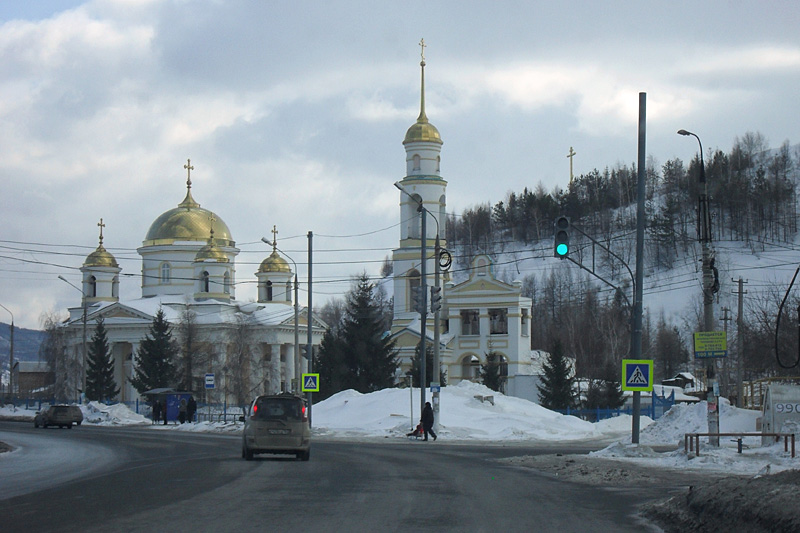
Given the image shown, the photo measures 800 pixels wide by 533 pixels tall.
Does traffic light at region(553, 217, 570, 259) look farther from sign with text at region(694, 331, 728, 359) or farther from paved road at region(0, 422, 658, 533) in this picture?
paved road at region(0, 422, 658, 533)

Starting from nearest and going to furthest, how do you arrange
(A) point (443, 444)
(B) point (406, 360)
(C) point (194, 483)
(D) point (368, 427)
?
(C) point (194, 483) < (A) point (443, 444) < (D) point (368, 427) < (B) point (406, 360)

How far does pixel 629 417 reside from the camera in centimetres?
4900

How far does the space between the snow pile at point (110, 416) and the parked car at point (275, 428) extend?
40099mm

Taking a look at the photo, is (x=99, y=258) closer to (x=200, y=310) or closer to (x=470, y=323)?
(x=200, y=310)

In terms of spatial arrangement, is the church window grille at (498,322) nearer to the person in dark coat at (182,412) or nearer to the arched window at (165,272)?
the person in dark coat at (182,412)

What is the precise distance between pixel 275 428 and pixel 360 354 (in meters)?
39.5

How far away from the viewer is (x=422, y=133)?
8438 cm

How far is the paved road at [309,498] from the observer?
41.0ft

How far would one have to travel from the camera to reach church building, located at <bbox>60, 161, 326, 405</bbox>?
87312mm

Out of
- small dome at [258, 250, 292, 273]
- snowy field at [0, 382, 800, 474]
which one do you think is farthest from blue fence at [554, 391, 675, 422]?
small dome at [258, 250, 292, 273]

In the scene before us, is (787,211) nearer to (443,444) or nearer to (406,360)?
(406,360)

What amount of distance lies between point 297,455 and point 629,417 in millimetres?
27403

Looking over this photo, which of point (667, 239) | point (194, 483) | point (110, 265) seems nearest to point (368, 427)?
point (194, 483)

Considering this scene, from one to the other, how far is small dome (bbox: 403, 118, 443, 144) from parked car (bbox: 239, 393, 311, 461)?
61.0 metres
